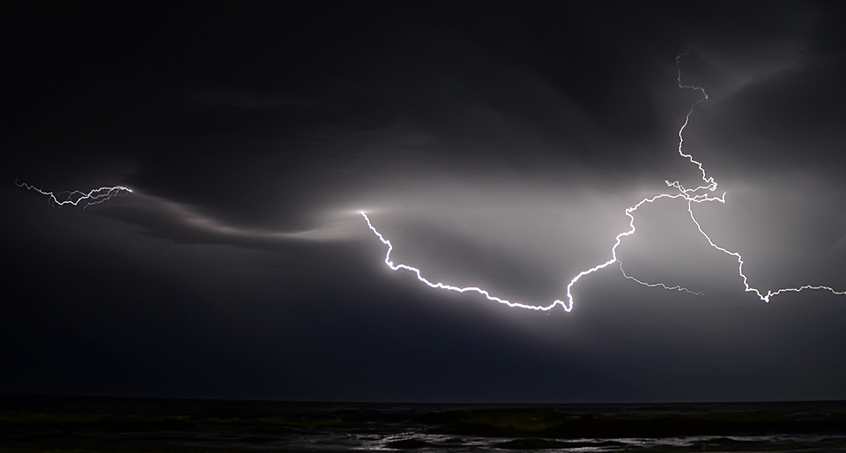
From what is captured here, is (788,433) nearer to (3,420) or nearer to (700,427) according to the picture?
(700,427)

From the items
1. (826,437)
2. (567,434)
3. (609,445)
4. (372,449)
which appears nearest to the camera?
(372,449)

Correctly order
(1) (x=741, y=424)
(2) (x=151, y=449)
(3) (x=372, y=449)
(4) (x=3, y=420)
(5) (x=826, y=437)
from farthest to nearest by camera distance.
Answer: (1) (x=741, y=424) < (4) (x=3, y=420) < (5) (x=826, y=437) < (3) (x=372, y=449) < (2) (x=151, y=449)

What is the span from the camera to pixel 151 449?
2092 cm

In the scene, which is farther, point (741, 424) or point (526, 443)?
point (741, 424)

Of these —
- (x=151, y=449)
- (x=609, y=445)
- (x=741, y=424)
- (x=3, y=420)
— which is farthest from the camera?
(x=741, y=424)

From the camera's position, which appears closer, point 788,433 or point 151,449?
point 151,449

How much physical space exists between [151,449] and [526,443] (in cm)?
1282

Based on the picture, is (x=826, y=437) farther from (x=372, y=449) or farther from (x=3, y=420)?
(x=3, y=420)

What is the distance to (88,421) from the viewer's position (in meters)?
33.2

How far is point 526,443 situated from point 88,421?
22481 millimetres

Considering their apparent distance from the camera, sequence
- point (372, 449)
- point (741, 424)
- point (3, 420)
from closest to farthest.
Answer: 1. point (372, 449)
2. point (3, 420)
3. point (741, 424)

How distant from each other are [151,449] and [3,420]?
16.3m

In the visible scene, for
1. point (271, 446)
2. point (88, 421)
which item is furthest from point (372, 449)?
point (88, 421)

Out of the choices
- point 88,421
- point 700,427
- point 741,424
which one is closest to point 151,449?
point 88,421
